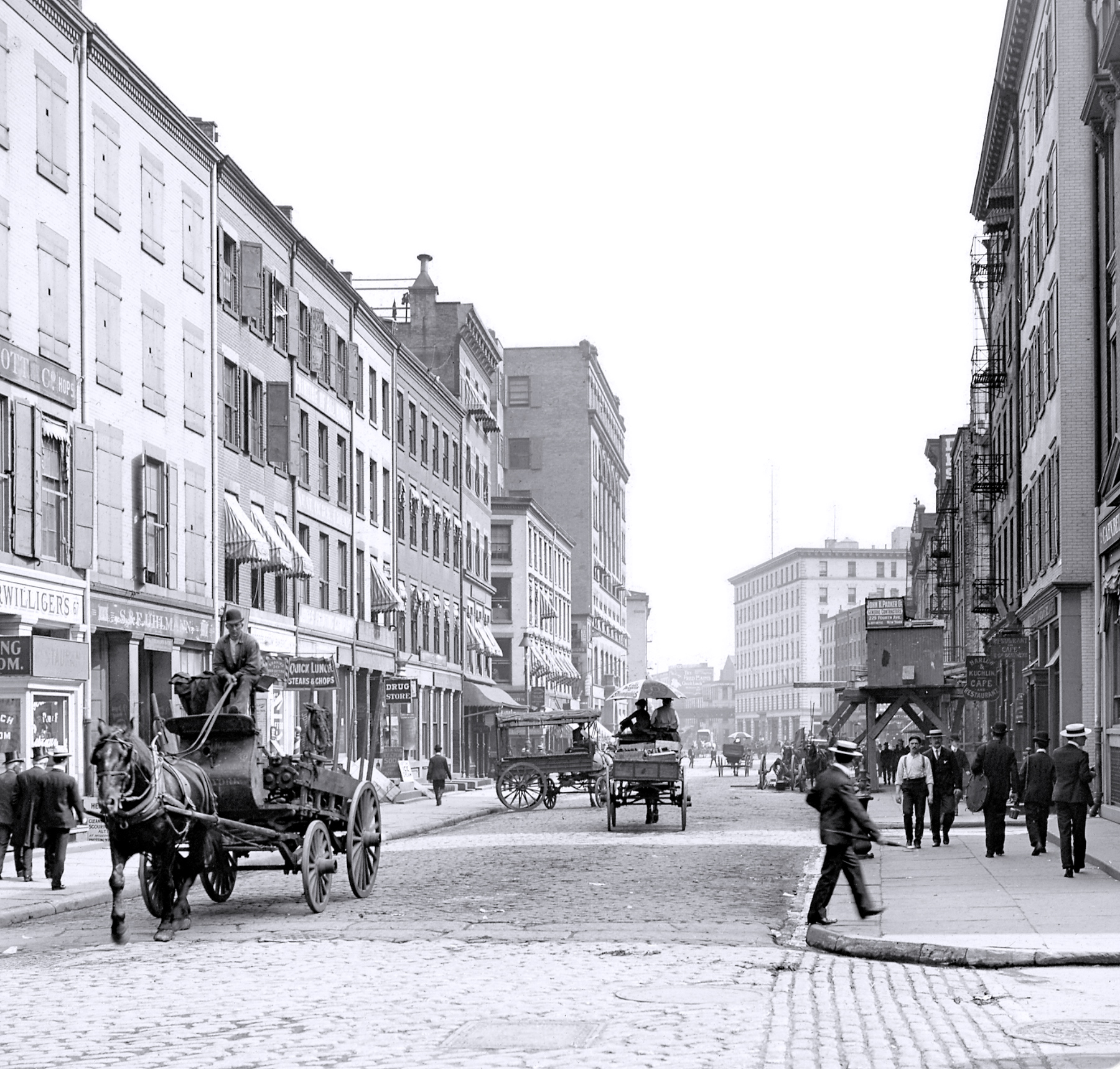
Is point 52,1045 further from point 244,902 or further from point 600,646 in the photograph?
point 600,646

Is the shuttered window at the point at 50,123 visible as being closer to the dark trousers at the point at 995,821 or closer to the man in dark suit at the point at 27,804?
the man in dark suit at the point at 27,804

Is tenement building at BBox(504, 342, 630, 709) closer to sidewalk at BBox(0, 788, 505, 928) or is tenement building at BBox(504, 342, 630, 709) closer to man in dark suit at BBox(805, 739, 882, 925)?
sidewalk at BBox(0, 788, 505, 928)

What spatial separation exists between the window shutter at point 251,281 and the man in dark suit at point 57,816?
1894 cm

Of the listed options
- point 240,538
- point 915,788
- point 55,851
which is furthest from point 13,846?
point 240,538

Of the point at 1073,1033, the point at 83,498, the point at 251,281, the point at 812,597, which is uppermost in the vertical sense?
the point at 251,281

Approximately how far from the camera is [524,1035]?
9.38 metres

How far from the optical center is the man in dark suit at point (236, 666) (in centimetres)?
1563

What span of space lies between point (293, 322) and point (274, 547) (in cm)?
665

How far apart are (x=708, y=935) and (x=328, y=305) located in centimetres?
3338

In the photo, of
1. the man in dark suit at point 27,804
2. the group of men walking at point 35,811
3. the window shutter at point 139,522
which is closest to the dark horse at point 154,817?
the group of men walking at point 35,811

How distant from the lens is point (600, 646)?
372ft

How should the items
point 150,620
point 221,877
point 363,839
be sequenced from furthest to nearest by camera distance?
point 150,620
point 363,839
point 221,877

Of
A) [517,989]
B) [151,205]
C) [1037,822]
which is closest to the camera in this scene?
[517,989]

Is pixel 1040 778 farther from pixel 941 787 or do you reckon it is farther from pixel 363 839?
pixel 363 839
